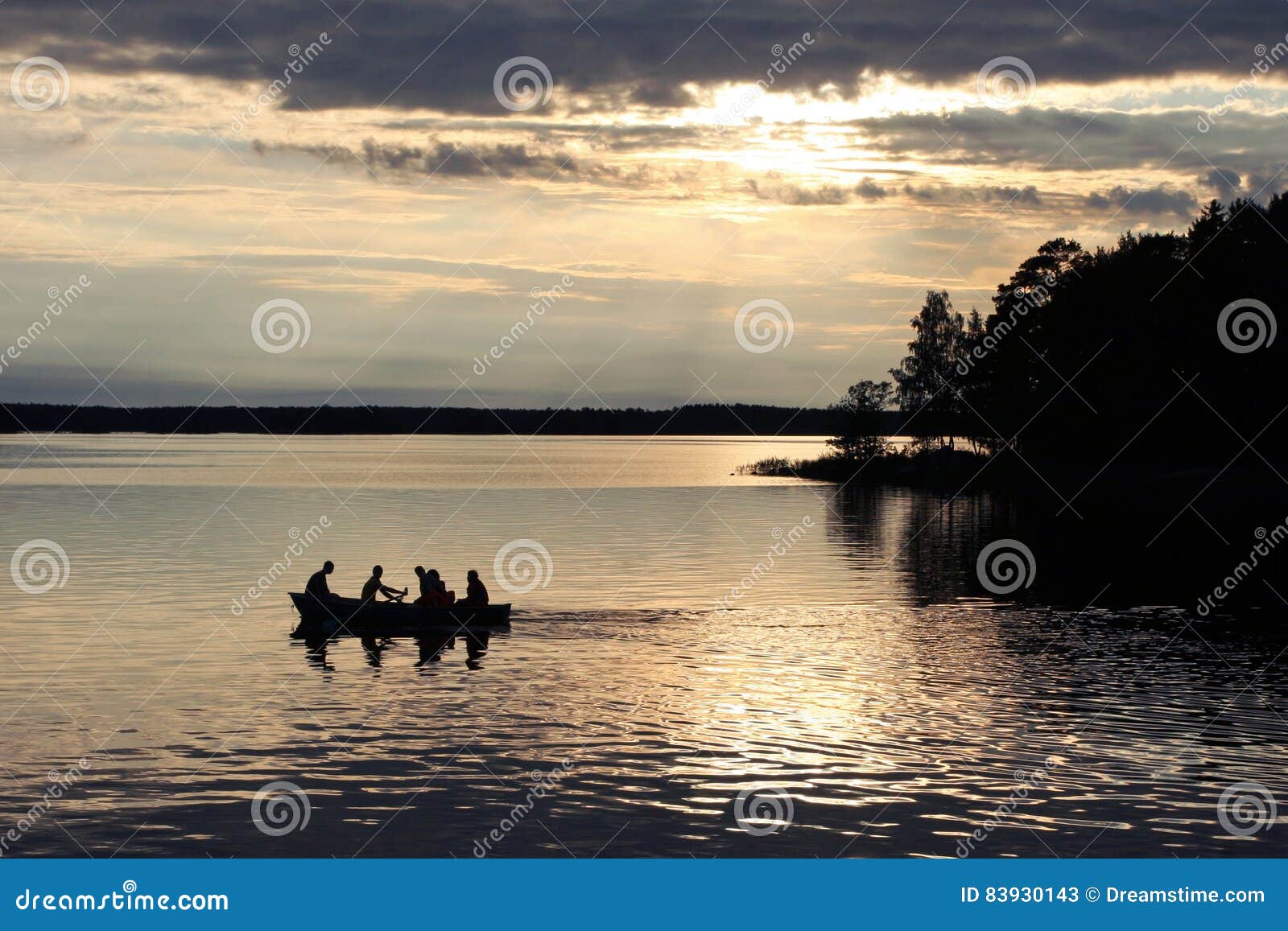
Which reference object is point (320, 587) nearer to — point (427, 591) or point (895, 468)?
point (427, 591)

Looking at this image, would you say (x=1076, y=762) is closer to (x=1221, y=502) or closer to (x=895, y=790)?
(x=895, y=790)

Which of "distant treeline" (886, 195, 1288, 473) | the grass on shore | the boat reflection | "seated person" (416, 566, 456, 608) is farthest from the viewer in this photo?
the grass on shore

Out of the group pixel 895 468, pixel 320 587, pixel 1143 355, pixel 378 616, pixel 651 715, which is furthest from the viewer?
pixel 895 468

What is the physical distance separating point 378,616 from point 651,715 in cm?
1478

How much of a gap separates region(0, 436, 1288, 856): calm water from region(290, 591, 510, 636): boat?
894 millimetres

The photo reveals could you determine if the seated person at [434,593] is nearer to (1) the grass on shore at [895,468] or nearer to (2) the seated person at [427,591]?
(2) the seated person at [427,591]

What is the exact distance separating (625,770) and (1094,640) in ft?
74.0

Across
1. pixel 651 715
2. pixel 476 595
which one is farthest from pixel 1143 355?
pixel 651 715

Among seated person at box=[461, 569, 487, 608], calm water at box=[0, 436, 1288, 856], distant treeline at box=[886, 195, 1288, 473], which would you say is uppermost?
distant treeline at box=[886, 195, 1288, 473]

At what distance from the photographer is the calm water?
762 inches

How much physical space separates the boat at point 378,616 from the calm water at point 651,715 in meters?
0.89

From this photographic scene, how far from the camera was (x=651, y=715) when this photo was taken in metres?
27.9

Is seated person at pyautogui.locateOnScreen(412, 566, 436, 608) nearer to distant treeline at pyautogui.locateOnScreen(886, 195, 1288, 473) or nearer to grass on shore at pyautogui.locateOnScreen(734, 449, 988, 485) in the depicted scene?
distant treeline at pyautogui.locateOnScreen(886, 195, 1288, 473)

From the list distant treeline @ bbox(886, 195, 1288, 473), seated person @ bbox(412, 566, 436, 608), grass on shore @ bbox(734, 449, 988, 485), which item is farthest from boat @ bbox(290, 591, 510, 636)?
grass on shore @ bbox(734, 449, 988, 485)
